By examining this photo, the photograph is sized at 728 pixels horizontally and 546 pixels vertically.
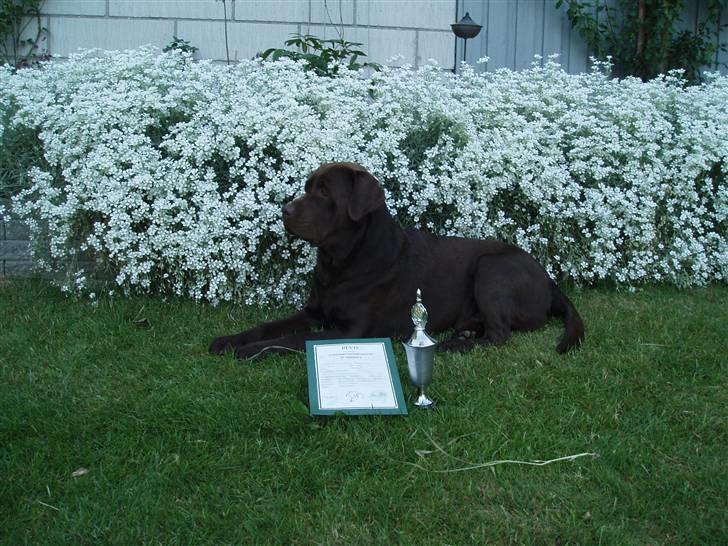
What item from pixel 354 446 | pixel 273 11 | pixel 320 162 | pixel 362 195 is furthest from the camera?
pixel 273 11

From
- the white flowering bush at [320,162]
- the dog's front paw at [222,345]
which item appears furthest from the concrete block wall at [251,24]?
the dog's front paw at [222,345]

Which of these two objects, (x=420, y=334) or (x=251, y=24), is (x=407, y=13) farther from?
(x=420, y=334)

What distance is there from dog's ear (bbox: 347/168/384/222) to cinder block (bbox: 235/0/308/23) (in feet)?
11.2

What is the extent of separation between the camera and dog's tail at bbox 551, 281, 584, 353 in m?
3.84

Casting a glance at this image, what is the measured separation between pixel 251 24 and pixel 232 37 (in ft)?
0.62

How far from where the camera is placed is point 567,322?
3977 millimetres

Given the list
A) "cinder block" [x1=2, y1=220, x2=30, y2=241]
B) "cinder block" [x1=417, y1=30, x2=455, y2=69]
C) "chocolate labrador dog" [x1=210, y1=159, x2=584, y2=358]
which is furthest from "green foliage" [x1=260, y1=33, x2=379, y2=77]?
"cinder block" [x1=2, y1=220, x2=30, y2=241]

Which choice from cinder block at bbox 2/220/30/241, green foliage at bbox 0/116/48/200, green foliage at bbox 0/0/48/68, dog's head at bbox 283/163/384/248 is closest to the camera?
dog's head at bbox 283/163/384/248

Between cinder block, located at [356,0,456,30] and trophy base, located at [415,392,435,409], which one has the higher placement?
cinder block, located at [356,0,456,30]

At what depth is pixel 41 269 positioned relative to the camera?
4.93m

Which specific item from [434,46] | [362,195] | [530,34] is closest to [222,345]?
[362,195]

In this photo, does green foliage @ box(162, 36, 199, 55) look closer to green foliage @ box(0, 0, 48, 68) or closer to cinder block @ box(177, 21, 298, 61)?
cinder block @ box(177, 21, 298, 61)

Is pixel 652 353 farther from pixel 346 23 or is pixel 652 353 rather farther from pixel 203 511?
pixel 346 23

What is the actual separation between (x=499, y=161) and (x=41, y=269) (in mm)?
2816
